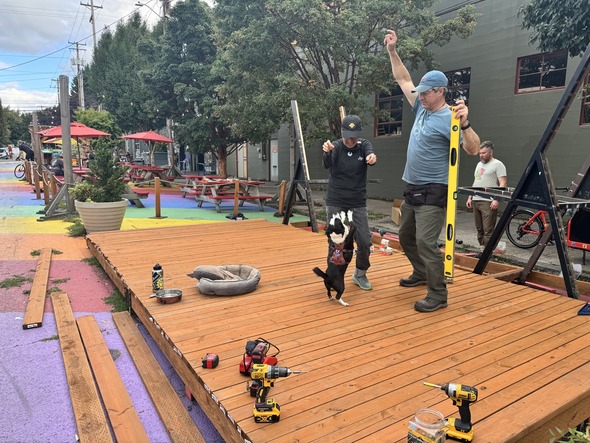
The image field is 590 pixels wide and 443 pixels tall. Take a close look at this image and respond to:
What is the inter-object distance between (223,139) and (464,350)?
639 inches

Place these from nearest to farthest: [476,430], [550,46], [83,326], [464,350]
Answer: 1. [476,430]
2. [464,350]
3. [83,326]
4. [550,46]

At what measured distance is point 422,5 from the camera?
11047 mm

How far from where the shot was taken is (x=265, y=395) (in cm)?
213

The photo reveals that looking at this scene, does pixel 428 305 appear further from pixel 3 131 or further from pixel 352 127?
pixel 3 131

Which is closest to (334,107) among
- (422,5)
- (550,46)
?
(422,5)

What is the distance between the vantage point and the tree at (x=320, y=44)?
1004 cm

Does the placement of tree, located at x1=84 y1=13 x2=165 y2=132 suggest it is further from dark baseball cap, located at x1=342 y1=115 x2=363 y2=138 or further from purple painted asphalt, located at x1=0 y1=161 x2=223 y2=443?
dark baseball cap, located at x1=342 y1=115 x2=363 y2=138

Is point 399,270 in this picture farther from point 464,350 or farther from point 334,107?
point 334,107

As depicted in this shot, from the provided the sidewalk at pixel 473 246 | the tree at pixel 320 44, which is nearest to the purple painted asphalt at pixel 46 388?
the sidewalk at pixel 473 246

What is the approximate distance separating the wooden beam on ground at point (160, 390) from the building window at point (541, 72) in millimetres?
11166

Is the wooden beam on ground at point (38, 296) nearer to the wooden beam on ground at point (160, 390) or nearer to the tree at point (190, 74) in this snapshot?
the wooden beam on ground at point (160, 390)

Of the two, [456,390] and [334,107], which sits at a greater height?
[334,107]

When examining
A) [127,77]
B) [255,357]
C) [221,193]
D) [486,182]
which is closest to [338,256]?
[255,357]

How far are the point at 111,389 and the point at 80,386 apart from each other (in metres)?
0.23
